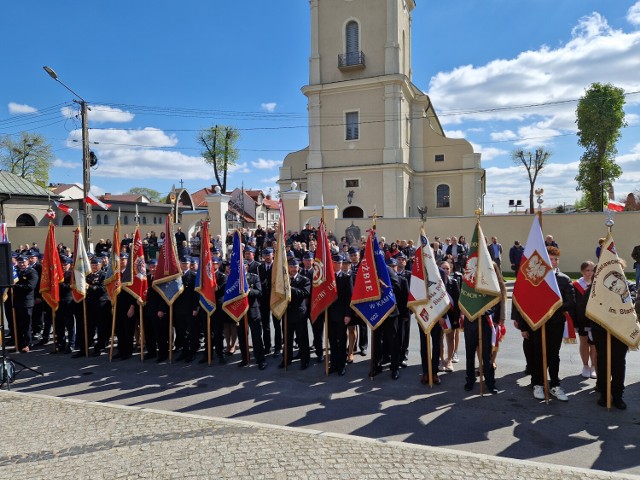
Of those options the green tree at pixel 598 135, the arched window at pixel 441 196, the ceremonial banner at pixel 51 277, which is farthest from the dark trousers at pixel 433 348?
the green tree at pixel 598 135

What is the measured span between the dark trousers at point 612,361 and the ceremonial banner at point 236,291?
5372 millimetres

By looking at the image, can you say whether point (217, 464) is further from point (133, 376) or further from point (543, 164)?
point (543, 164)

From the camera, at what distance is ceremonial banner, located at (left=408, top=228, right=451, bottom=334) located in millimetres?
6789

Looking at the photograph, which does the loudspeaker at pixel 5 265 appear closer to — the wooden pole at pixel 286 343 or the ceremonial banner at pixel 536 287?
the wooden pole at pixel 286 343

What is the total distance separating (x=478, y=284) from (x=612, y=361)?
6.14 feet

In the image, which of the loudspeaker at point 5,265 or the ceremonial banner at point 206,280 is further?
the ceremonial banner at point 206,280

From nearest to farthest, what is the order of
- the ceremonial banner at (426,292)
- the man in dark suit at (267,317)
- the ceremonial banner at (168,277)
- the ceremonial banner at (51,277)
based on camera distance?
the ceremonial banner at (426,292), the ceremonial banner at (168,277), the man in dark suit at (267,317), the ceremonial banner at (51,277)

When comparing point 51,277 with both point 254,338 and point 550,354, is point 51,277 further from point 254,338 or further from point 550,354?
point 550,354

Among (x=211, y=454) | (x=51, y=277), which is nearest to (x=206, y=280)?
(x=51, y=277)

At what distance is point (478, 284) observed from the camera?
6.49 m

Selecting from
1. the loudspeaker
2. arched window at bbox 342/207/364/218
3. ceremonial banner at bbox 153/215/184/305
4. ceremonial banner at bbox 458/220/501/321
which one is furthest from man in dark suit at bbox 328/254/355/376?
arched window at bbox 342/207/364/218

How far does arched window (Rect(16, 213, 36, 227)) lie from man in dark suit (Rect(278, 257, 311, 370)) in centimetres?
3204

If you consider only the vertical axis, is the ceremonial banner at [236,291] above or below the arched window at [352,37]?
below

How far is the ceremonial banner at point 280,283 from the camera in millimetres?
7848
